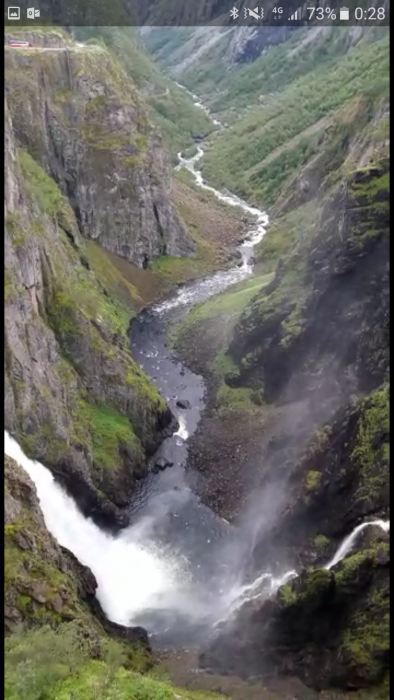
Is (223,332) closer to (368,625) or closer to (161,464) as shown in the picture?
(161,464)

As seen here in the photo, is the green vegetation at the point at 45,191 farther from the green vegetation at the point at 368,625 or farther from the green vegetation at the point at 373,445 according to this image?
the green vegetation at the point at 368,625

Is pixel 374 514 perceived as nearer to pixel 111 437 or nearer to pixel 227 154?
pixel 111 437

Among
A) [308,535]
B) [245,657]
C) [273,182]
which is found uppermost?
[273,182]

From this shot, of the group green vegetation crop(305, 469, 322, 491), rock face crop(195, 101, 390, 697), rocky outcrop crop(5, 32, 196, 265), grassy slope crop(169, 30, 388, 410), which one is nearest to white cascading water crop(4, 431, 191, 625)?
rock face crop(195, 101, 390, 697)

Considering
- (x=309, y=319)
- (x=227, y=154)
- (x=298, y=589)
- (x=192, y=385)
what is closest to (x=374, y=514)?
(x=298, y=589)

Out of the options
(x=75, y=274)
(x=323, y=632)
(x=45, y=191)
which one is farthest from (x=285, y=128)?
(x=323, y=632)

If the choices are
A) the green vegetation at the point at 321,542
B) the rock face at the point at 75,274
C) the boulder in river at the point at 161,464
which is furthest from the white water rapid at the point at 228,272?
the green vegetation at the point at 321,542
